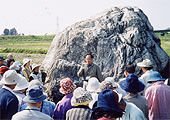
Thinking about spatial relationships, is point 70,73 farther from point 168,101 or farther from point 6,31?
point 6,31

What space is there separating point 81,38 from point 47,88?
2765 mm

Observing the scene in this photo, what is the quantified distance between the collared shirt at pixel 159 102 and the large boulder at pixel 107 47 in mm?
4805

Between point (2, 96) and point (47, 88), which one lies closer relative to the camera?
point (2, 96)

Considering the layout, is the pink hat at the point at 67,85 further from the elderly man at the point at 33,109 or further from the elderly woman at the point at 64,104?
the elderly man at the point at 33,109

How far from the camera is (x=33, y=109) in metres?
3.90

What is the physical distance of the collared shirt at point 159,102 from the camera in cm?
495

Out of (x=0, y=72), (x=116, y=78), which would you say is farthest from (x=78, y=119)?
(x=116, y=78)

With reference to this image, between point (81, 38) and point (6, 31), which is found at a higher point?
point (6, 31)

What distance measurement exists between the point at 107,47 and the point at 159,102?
560 cm

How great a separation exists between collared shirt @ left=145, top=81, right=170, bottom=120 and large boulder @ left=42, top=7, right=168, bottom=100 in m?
4.81

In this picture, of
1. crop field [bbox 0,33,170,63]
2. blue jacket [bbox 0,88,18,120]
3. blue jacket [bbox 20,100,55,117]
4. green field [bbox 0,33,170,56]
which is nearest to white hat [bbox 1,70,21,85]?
blue jacket [bbox 0,88,18,120]

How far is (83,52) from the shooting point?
34.5 ft

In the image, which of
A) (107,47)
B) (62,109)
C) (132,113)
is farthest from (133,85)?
(107,47)

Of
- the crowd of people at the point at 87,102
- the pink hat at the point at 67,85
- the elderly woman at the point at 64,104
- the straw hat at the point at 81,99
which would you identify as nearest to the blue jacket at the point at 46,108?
the crowd of people at the point at 87,102
